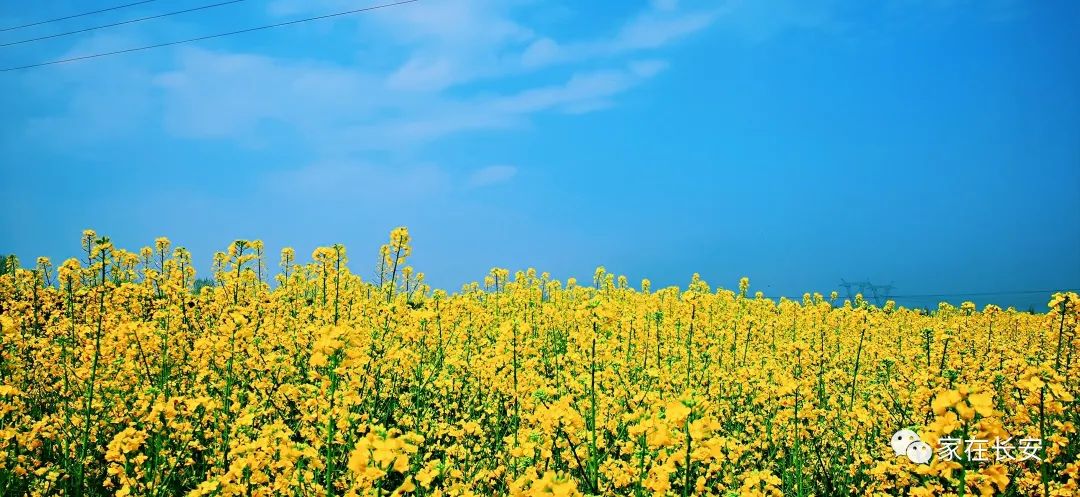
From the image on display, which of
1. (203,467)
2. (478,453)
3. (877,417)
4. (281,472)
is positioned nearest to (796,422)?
(877,417)

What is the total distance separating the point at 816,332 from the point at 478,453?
8.43 m

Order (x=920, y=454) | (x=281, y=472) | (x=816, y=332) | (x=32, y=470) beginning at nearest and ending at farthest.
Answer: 1. (x=920, y=454)
2. (x=281, y=472)
3. (x=32, y=470)
4. (x=816, y=332)

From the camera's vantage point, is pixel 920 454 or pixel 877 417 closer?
Result: pixel 920 454

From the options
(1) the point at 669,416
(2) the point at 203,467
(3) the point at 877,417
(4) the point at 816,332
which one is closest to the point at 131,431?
(2) the point at 203,467

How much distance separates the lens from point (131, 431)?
3988 millimetres

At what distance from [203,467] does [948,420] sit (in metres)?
4.95

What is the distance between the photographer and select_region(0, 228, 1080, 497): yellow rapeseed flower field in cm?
335

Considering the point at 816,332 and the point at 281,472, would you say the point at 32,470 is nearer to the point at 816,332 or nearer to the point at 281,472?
the point at 281,472

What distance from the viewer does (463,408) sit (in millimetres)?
6562

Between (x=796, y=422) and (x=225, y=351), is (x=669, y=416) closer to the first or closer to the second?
(x=796, y=422)

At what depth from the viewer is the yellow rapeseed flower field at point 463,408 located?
3348 millimetres

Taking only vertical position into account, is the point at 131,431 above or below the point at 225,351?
below

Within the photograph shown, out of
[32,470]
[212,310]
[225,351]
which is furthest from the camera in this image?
[212,310]

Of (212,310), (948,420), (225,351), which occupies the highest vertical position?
(212,310)
